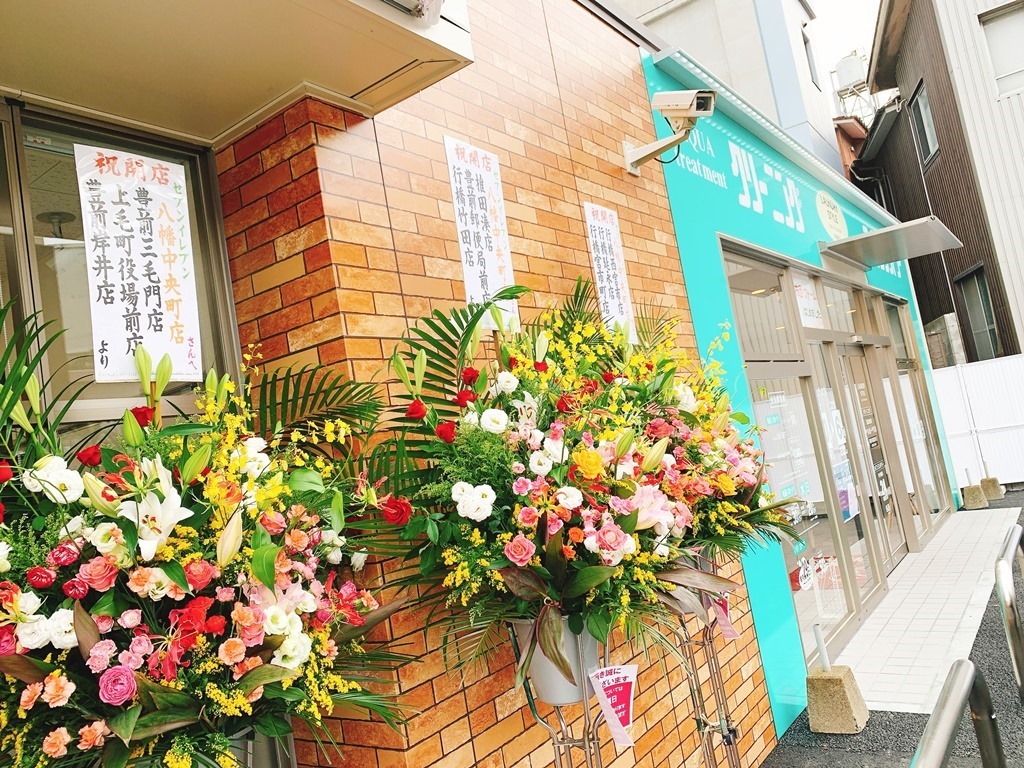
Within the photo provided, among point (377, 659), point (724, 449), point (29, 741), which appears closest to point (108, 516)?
point (29, 741)

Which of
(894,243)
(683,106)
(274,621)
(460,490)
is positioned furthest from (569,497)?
(894,243)

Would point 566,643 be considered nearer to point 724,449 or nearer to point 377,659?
point 377,659

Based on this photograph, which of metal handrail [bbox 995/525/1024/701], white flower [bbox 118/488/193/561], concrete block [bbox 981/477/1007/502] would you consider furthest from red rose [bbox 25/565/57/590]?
concrete block [bbox 981/477/1007/502]

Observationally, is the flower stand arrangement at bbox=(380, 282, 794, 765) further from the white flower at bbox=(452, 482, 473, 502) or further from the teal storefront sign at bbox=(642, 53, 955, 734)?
the teal storefront sign at bbox=(642, 53, 955, 734)

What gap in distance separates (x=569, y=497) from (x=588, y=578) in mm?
218

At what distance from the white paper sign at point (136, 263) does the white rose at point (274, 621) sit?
117 centimetres

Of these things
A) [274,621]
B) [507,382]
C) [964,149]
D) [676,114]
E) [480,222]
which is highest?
[964,149]

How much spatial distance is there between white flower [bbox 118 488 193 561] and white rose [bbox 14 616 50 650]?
0.65ft

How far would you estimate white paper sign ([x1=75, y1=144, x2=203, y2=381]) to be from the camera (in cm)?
232

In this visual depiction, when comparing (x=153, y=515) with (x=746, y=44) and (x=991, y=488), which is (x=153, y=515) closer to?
(x=746, y=44)

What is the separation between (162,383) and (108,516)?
48 cm

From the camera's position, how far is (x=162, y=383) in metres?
1.91

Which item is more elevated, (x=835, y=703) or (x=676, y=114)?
(x=676, y=114)

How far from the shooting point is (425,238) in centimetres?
286
